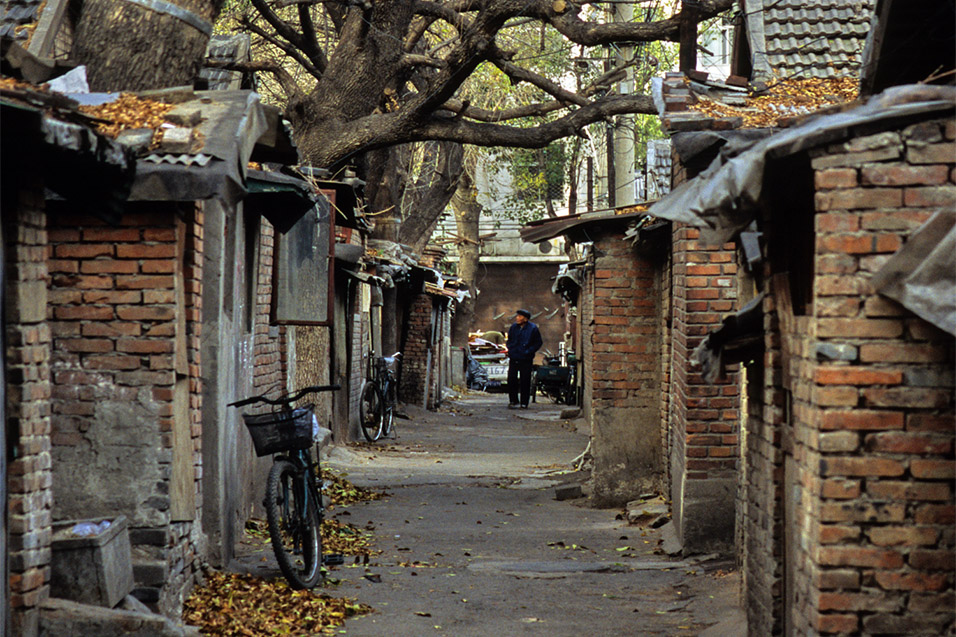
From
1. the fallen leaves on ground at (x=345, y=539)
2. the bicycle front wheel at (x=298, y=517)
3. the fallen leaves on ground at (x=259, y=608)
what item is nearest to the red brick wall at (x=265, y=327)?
the fallen leaves on ground at (x=345, y=539)

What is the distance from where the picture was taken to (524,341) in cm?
2602

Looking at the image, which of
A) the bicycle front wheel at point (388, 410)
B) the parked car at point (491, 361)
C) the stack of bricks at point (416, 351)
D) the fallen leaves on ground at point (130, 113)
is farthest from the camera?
the parked car at point (491, 361)

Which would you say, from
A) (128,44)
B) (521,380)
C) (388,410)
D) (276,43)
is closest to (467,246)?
(521,380)

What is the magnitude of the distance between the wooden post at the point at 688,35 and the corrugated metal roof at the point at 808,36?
0.71 meters

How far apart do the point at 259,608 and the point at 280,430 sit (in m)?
1.24

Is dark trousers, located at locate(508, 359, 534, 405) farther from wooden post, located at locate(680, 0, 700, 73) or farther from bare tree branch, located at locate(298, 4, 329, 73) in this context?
wooden post, located at locate(680, 0, 700, 73)

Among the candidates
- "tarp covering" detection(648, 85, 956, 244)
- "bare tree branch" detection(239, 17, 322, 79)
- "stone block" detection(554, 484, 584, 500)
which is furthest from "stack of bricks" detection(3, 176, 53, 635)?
"bare tree branch" detection(239, 17, 322, 79)

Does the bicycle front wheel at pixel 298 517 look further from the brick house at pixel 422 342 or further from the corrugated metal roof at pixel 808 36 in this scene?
the brick house at pixel 422 342

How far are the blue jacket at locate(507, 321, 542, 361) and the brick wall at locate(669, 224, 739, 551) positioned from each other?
16672 millimetres

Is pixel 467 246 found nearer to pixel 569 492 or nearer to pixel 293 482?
pixel 569 492

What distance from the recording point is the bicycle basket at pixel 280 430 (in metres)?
7.49

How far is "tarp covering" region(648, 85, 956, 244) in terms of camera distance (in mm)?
4168

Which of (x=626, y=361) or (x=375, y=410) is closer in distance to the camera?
(x=626, y=361)

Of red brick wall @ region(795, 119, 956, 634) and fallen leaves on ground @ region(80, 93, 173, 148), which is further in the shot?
fallen leaves on ground @ region(80, 93, 173, 148)
